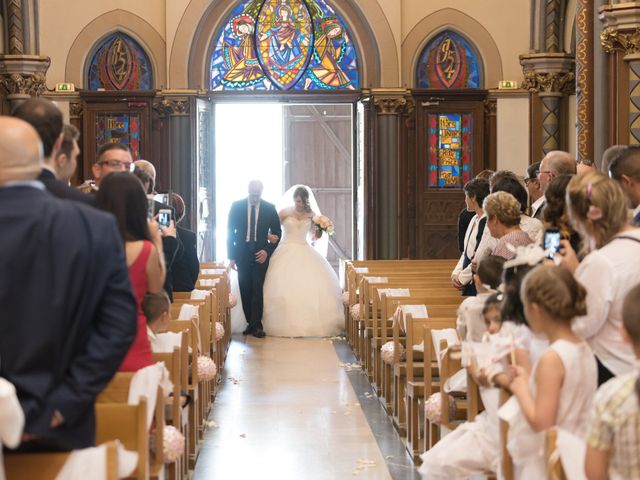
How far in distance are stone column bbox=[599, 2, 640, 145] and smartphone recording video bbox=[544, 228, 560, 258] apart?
5.79 meters

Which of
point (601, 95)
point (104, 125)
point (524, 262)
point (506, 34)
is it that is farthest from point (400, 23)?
point (524, 262)

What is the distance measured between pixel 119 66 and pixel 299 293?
5916 mm

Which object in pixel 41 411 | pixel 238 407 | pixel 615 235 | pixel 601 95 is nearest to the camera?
pixel 41 411

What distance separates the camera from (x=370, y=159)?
17.0 m

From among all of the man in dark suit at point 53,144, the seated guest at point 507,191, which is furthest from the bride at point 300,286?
the man in dark suit at point 53,144

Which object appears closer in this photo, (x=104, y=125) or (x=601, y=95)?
(x=601, y=95)

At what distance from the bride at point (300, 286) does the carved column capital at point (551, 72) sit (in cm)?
457

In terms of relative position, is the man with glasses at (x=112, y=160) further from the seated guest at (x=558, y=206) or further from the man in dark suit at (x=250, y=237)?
the man in dark suit at (x=250, y=237)

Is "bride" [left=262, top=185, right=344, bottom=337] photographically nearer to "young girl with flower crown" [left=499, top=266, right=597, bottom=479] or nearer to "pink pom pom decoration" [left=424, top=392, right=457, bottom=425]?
"pink pom pom decoration" [left=424, top=392, right=457, bottom=425]

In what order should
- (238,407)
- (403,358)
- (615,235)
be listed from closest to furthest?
1. (615,235)
2. (403,358)
3. (238,407)

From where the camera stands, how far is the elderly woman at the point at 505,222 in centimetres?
625

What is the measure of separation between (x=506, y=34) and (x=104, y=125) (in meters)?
6.36

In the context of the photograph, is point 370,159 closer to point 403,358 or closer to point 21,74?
point 21,74

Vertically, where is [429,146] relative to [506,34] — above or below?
below
